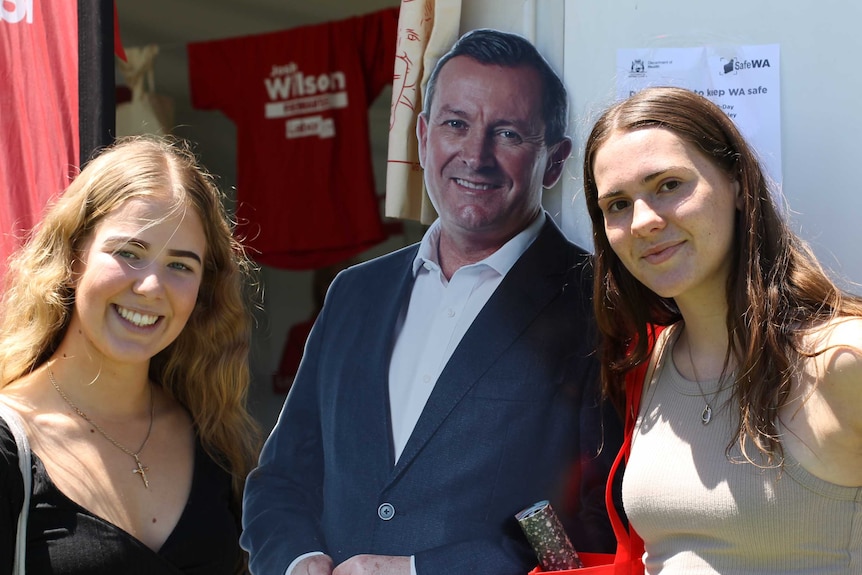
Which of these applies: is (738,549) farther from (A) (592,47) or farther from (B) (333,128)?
(B) (333,128)

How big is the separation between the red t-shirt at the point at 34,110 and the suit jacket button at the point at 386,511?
4.31 feet

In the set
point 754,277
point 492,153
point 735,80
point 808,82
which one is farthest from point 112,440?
point 808,82

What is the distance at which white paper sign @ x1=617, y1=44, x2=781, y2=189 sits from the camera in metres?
2.08

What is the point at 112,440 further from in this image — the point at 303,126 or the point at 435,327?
the point at 303,126

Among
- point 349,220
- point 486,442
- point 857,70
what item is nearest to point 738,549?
point 486,442

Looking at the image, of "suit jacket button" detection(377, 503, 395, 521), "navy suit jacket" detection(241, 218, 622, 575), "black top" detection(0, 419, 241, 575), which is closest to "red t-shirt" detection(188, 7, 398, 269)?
"navy suit jacket" detection(241, 218, 622, 575)

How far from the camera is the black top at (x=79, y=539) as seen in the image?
1.74m

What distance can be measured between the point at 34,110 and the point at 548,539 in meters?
1.92

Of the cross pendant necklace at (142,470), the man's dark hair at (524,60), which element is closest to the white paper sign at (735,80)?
the man's dark hair at (524,60)

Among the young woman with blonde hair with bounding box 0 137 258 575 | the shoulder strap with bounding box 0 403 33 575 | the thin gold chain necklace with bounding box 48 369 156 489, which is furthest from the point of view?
the thin gold chain necklace with bounding box 48 369 156 489

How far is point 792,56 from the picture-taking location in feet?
6.82

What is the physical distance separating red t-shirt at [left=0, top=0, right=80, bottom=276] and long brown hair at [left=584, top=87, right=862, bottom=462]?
1.58 meters

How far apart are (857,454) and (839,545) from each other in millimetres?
156

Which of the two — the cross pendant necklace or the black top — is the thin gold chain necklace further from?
the black top
